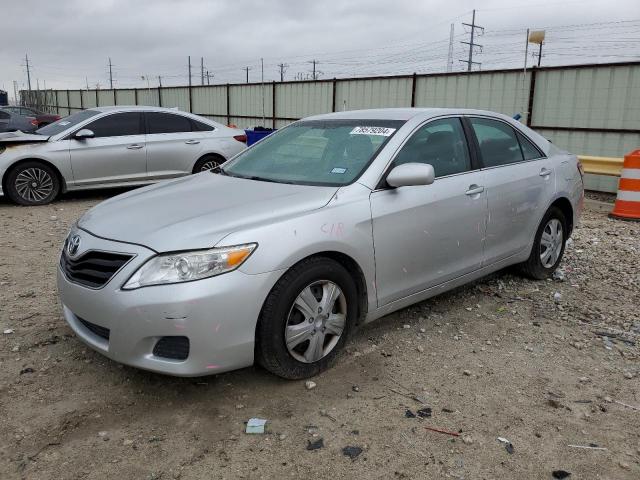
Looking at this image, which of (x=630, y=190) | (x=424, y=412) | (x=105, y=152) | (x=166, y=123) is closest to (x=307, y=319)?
(x=424, y=412)

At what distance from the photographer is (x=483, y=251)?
4266 mm

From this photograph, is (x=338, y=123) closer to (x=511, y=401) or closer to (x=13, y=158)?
(x=511, y=401)

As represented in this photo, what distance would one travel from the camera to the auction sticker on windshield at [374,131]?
383 centimetres

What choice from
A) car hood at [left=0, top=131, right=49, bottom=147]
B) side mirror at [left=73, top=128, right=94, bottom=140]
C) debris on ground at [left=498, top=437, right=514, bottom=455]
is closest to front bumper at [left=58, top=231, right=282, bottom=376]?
debris on ground at [left=498, top=437, right=514, bottom=455]

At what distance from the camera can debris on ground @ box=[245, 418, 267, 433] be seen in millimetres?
2811

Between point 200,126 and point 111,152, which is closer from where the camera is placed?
point 111,152

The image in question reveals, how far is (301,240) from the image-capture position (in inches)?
119

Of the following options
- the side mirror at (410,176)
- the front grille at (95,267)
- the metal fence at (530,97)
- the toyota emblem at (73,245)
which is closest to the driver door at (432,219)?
the side mirror at (410,176)

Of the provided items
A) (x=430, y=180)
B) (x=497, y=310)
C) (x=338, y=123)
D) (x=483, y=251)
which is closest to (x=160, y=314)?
(x=430, y=180)

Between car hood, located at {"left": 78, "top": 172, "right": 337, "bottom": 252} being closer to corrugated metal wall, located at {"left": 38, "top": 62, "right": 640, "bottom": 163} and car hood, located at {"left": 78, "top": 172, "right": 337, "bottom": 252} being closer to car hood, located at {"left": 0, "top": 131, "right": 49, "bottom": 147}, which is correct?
car hood, located at {"left": 0, "top": 131, "right": 49, "bottom": 147}

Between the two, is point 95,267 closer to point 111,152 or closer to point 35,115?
point 111,152

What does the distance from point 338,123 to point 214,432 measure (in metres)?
2.42

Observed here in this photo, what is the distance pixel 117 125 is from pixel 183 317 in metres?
7.17

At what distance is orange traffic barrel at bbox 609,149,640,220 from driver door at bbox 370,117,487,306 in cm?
486
